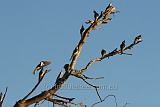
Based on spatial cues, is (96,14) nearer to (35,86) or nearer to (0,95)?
(35,86)

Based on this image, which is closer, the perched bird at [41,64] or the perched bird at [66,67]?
the perched bird at [41,64]

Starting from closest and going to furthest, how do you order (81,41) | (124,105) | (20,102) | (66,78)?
(20,102), (66,78), (81,41), (124,105)

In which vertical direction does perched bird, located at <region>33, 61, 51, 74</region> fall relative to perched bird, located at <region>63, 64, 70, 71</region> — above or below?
below

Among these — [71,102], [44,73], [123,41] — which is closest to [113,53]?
[123,41]

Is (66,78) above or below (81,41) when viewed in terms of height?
below

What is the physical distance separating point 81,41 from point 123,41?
531mm

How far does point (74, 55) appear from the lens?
10.8 ft

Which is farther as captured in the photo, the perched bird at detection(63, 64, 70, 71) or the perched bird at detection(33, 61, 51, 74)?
the perched bird at detection(63, 64, 70, 71)

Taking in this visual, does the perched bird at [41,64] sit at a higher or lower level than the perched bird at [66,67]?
lower

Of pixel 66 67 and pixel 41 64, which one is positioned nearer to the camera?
pixel 41 64

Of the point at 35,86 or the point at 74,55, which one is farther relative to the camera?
the point at 74,55

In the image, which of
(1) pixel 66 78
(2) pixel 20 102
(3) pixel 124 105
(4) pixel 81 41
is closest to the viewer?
(2) pixel 20 102

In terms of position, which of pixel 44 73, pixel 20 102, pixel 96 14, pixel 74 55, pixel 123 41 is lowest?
pixel 20 102

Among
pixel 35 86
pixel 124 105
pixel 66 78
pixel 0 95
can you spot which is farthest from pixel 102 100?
pixel 0 95
